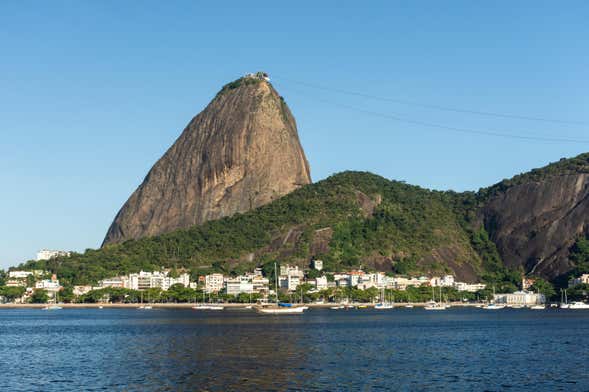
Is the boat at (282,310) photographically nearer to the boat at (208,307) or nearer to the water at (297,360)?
the boat at (208,307)

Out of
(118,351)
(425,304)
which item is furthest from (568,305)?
(118,351)

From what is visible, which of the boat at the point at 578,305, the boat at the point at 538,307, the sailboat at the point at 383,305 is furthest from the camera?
the boat at the point at 538,307

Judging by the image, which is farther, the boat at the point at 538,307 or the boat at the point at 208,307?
the boat at the point at 538,307

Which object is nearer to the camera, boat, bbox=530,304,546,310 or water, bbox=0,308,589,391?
water, bbox=0,308,589,391

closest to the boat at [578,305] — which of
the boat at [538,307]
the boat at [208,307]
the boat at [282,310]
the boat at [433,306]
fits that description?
the boat at [538,307]

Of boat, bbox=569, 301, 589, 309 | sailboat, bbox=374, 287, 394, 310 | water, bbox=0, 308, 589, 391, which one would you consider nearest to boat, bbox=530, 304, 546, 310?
boat, bbox=569, 301, 589, 309

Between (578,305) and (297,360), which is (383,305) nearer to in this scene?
(578,305)

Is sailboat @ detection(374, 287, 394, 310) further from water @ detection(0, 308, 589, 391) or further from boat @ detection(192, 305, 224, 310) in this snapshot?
water @ detection(0, 308, 589, 391)

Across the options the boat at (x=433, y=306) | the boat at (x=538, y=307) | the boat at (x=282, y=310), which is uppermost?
the boat at (x=282, y=310)

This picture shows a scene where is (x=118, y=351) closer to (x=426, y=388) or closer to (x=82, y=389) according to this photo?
(x=82, y=389)
